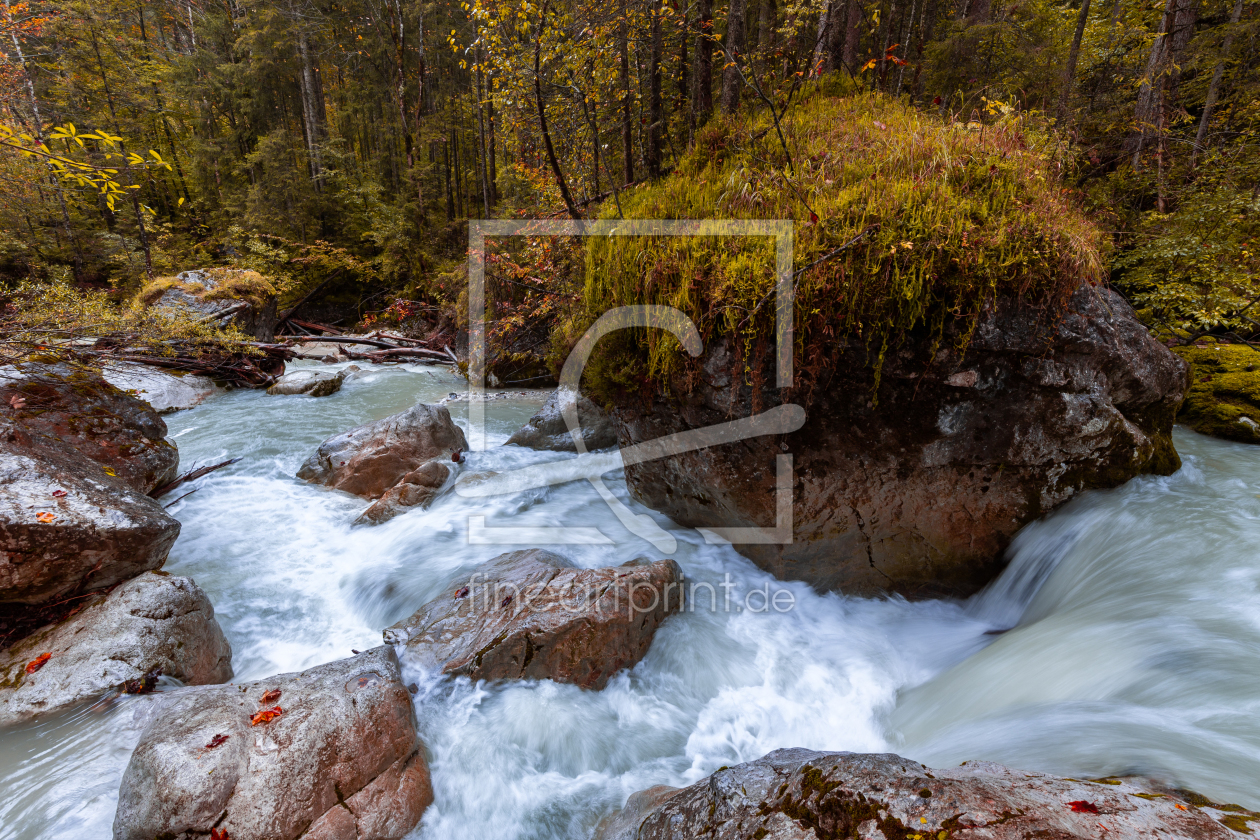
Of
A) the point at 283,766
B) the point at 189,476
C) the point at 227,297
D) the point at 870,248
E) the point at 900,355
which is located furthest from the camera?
the point at 227,297

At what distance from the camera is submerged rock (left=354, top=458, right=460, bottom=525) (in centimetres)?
586

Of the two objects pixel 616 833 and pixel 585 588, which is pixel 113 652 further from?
pixel 616 833

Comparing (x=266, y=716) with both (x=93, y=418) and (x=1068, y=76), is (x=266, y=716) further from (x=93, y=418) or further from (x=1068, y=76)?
(x=1068, y=76)

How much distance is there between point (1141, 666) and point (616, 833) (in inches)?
112

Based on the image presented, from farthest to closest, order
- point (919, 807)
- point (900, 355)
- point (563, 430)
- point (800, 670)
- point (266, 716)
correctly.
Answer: point (563, 430)
point (800, 670)
point (900, 355)
point (266, 716)
point (919, 807)

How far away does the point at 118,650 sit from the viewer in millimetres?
3354

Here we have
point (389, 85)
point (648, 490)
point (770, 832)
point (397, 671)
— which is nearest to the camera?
point (770, 832)

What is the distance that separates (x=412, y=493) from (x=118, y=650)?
297 cm

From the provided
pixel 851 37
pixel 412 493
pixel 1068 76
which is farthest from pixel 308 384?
pixel 1068 76

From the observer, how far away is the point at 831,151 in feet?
15.0

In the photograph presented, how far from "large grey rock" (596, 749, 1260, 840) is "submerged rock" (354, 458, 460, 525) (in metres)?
4.75

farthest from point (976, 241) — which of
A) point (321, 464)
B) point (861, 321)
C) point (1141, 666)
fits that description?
point (321, 464)
